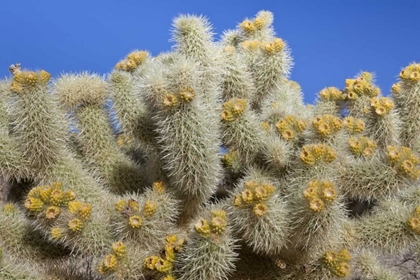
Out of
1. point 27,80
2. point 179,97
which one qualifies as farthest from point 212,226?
point 27,80

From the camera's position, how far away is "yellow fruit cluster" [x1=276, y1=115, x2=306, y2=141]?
3312 millimetres

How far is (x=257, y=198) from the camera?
264 cm

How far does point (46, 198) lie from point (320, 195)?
137cm

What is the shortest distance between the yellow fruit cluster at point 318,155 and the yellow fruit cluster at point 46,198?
1.22 m

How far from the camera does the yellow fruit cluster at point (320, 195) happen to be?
8.36ft

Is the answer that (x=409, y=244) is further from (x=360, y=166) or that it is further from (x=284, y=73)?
(x=284, y=73)

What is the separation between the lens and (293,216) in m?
2.73

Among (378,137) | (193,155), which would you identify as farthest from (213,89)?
(378,137)

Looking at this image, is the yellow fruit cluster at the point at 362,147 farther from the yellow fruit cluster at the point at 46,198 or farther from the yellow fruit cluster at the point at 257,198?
the yellow fruit cluster at the point at 46,198

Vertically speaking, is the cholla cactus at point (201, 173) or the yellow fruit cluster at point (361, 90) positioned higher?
the yellow fruit cluster at point (361, 90)

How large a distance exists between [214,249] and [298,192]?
0.50 metres

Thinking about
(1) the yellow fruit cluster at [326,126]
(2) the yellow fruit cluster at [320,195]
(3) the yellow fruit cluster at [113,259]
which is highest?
(1) the yellow fruit cluster at [326,126]

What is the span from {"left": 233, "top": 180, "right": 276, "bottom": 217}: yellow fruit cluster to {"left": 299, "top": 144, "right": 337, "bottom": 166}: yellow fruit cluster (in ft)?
0.93

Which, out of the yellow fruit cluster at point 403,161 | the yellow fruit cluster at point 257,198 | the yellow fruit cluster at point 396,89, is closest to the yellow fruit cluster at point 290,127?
the yellow fruit cluster at point 403,161
